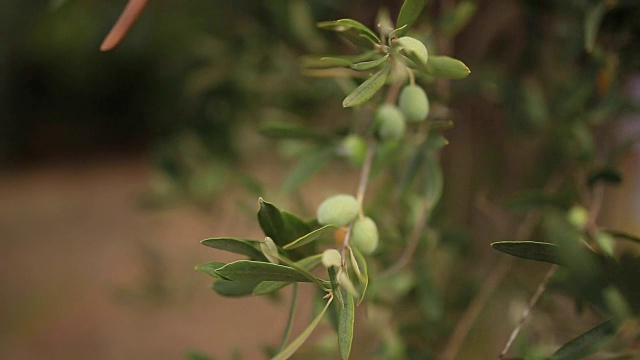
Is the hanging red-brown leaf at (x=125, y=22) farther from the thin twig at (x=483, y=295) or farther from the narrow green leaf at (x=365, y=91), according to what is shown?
the thin twig at (x=483, y=295)

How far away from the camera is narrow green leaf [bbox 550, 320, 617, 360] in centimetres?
24

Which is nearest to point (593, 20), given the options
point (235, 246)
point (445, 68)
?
point (445, 68)

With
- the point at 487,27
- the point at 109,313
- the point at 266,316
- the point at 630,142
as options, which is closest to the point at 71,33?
the point at 109,313

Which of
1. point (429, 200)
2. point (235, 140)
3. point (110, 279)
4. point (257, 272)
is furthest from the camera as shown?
point (110, 279)

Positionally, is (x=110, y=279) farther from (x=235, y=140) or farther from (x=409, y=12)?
(x=409, y=12)

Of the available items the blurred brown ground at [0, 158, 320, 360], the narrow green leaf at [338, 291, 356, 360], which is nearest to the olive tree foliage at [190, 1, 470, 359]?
the narrow green leaf at [338, 291, 356, 360]

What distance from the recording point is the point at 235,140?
2.03ft

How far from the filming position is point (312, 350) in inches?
17.9

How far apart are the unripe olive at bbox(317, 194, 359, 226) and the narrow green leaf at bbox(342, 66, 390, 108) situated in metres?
0.05

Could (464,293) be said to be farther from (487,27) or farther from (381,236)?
(487,27)

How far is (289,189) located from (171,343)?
65cm

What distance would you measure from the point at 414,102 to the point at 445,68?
A: 3cm

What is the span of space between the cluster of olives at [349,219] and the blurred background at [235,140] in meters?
0.12

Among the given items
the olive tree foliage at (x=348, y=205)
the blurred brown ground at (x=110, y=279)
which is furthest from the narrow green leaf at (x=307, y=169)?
the blurred brown ground at (x=110, y=279)
